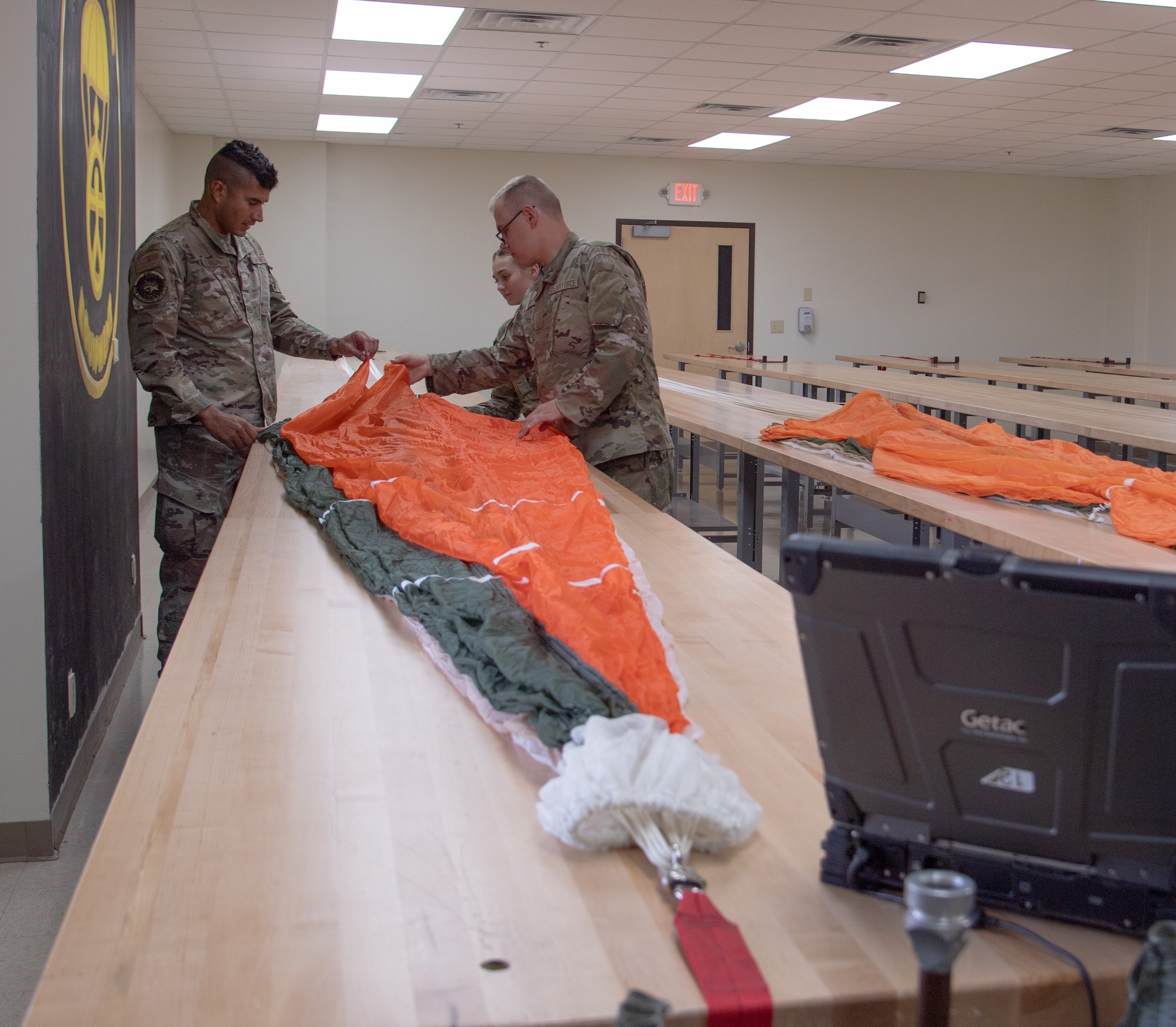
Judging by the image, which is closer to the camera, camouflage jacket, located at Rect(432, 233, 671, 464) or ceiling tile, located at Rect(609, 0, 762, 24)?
camouflage jacket, located at Rect(432, 233, 671, 464)

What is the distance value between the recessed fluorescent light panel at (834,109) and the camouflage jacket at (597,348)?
217 inches

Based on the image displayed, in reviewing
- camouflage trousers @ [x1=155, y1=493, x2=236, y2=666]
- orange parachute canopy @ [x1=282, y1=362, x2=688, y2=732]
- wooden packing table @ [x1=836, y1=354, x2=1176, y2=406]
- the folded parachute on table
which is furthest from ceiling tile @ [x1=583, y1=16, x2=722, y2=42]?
camouflage trousers @ [x1=155, y1=493, x2=236, y2=666]

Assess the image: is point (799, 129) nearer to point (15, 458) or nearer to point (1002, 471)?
point (1002, 471)

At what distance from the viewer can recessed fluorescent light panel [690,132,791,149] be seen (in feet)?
31.3

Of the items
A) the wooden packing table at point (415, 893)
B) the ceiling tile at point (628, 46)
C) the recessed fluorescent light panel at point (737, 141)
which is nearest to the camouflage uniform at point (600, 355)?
the wooden packing table at point (415, 893)

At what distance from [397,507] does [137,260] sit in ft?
4.47

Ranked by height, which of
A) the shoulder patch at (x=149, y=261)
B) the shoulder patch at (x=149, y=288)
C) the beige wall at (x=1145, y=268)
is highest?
the beige wall at (x=1145, y=268)

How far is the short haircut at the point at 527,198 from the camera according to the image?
298cm

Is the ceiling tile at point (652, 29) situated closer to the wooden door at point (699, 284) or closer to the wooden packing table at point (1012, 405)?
the wooden packing table at point (1012, 405)

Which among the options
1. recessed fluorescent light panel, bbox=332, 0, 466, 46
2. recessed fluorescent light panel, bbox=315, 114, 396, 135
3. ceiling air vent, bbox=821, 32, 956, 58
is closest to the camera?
recessed fluorescent light panel, bbox=332, 0, 466, 46

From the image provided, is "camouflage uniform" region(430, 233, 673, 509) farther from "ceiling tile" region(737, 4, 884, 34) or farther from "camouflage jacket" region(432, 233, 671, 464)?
"ceiling tile" region(737, 4, 884, 34)

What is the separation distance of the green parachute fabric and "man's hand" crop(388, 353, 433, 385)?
117cm

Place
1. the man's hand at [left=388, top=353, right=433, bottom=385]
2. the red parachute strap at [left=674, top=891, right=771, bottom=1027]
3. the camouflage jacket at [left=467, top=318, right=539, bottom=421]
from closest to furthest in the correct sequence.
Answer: the red parachute strap at [left=674, top=891, right=771, bottom=1027] < the man's hand at [left=388, top=353, right=433, bottom=385] < the camouflage jacket at [left=467, top=318, right=539, bottom=421]

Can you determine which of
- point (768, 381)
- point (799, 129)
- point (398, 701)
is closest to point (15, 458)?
point (398, 701)
